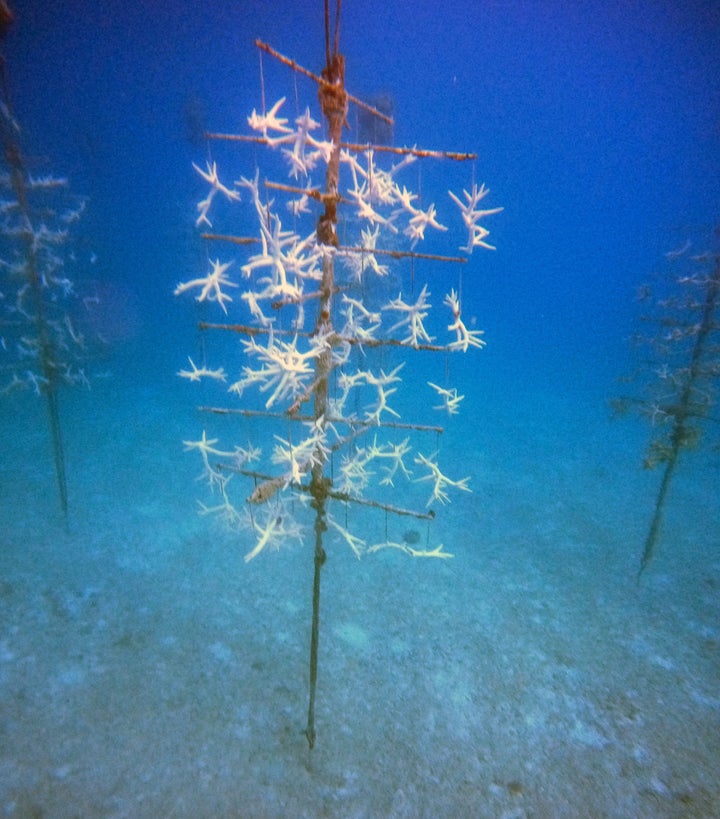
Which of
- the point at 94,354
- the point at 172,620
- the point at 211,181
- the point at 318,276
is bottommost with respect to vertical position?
the point at 172,620

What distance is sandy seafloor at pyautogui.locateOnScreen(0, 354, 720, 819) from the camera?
7598 mm

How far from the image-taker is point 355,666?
10.1 meters

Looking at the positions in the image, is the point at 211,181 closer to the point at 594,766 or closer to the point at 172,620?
the point at 172,620

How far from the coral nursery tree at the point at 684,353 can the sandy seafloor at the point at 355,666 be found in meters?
5.17

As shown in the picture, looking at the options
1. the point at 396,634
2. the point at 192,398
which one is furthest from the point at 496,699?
the point at 192,398

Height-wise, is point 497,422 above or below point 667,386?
below

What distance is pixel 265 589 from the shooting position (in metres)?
12.6

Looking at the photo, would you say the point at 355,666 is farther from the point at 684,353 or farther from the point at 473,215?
the point at 684,353

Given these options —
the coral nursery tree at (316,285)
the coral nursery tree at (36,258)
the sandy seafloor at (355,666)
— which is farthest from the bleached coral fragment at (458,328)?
the coral nursery tree at (36,258)

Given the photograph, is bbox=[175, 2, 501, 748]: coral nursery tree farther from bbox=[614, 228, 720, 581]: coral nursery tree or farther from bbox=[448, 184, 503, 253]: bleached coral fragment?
bbox=[614, 228, 720, 581]: coral nursery tree

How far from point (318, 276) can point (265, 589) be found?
10.3m

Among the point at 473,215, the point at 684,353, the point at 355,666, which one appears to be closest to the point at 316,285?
the point at 473,215

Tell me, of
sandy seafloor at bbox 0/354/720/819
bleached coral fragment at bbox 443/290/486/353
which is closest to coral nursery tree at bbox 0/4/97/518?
sandy seafloor at bbox 0/354/720/819

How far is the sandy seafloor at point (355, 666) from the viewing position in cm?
760
